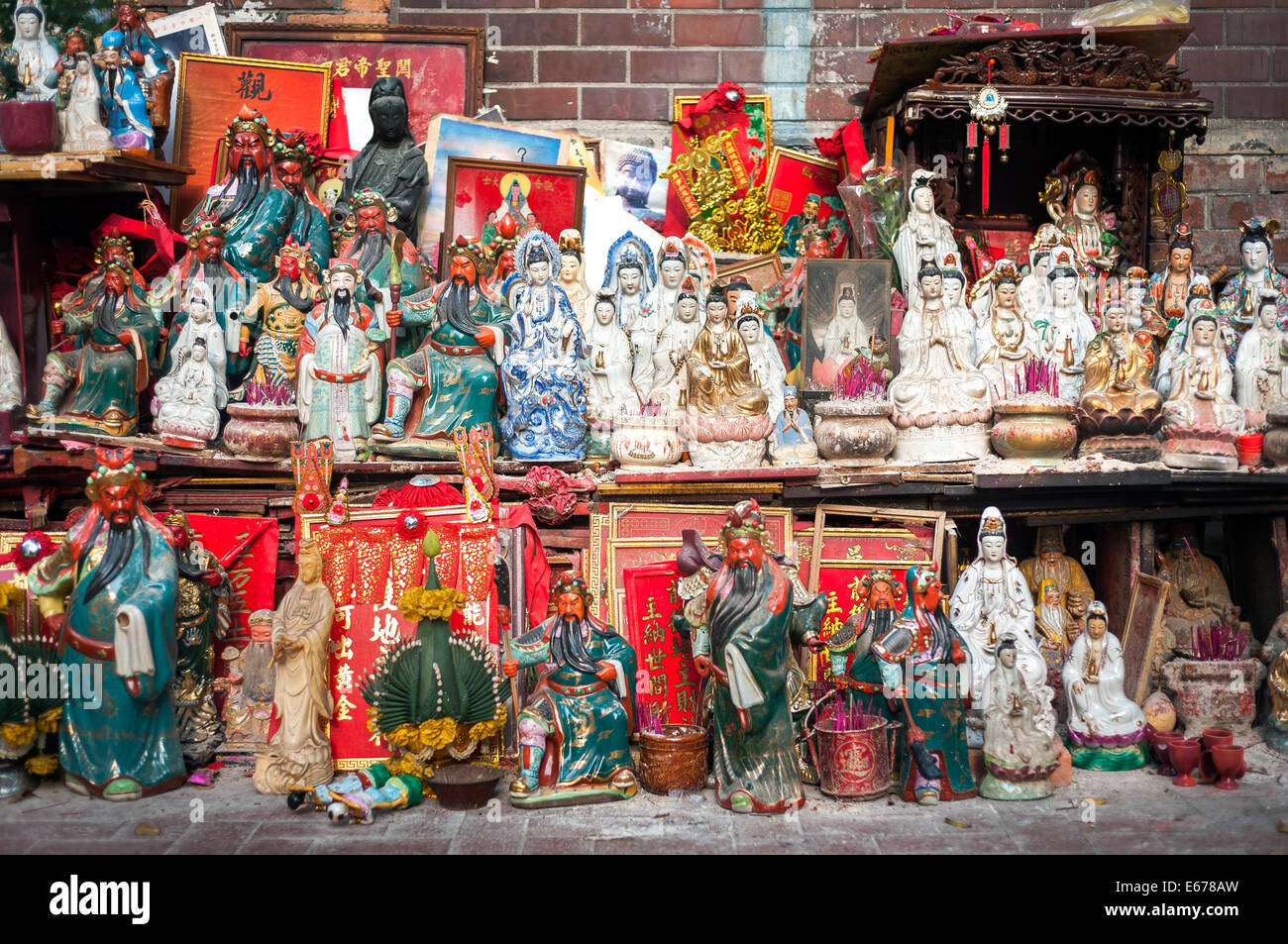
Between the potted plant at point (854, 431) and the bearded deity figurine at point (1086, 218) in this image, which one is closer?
the potted plant at point (854, 431)

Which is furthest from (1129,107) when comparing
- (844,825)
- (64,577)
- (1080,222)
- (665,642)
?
(64,577)

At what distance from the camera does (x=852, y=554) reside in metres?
9.03

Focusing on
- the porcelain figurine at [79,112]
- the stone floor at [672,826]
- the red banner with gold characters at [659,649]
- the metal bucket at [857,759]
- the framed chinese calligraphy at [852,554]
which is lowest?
the stone floor at [672,826]

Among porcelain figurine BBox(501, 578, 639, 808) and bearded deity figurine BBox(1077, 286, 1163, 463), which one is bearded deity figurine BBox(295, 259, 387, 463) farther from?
bearded deity figurine BBox(1077, 286, 1163, 463)

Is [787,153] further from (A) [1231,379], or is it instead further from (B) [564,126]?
(A) [1231,379]

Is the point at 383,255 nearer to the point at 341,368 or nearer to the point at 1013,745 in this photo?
the point at 341,368

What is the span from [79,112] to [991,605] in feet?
25.0

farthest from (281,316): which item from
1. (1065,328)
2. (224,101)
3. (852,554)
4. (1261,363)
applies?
(1261,363)

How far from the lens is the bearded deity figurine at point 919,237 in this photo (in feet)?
34.1

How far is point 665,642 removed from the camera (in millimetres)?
8617

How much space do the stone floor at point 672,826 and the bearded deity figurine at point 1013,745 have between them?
0.10 metres

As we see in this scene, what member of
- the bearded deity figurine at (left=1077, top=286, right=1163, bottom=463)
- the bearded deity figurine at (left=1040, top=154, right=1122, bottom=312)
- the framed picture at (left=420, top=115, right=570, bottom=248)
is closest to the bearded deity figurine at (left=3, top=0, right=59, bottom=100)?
the framed picture at (left=420, top=115, right=570, bottom=248)

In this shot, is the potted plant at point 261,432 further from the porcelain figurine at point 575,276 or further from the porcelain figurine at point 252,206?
the porcelain figurine at point 575,276

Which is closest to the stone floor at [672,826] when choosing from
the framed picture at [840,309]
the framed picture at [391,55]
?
the framed picture at [840,309]
